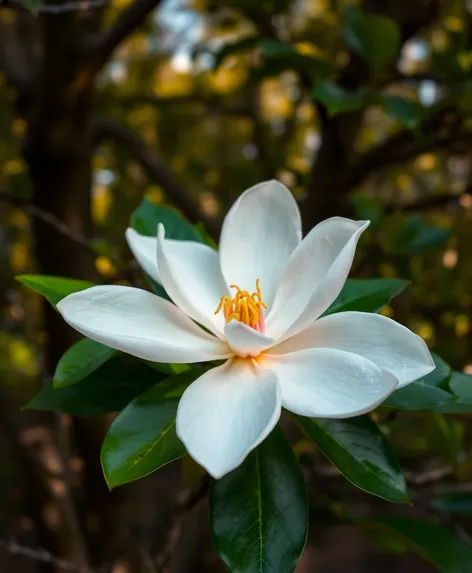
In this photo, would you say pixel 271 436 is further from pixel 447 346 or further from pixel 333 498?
pixel 447 346

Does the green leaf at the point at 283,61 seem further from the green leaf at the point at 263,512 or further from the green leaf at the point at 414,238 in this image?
the green leaf at the point at 263,512

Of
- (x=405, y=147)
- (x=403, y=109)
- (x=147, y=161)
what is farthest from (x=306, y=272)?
(x=147, y=161)

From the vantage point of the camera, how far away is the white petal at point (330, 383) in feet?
1.86

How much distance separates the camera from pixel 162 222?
90cm

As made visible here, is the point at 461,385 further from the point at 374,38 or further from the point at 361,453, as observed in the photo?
the point at 374,38

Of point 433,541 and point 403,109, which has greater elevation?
point 403,109

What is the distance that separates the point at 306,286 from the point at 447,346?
877 mm

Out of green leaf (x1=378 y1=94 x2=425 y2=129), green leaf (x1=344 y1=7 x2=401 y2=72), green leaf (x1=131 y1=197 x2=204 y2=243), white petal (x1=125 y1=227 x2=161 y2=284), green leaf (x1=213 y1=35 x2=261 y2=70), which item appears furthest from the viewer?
green leaf (x1=213 y1=35 x2=261 y2=70)

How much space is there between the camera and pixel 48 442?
2.01 metres

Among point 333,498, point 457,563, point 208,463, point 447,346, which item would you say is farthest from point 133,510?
point 208,463

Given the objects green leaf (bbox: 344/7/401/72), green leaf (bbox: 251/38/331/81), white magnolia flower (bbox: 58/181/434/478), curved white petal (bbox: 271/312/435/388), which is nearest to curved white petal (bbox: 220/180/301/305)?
white magnolia flower (bbox: 58/181/434/478)

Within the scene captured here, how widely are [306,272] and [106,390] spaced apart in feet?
0.91

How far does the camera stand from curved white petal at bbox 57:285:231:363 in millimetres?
598

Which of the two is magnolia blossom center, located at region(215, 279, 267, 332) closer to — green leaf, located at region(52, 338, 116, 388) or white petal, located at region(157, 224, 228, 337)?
white petal, located at region(157, 224, 228, 337)
